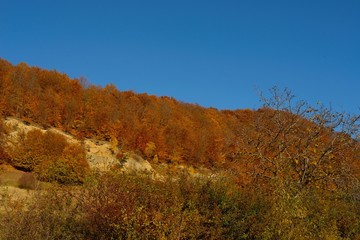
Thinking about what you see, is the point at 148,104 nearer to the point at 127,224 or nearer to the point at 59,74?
the point at 59,74

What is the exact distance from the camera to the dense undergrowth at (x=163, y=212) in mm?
11109

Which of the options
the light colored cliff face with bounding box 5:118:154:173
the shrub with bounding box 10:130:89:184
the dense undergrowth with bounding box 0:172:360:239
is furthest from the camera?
the light colored cliff face with bounding box 5:118:154:173

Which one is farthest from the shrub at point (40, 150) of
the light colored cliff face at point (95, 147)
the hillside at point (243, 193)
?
the hillside at point (243, 193)

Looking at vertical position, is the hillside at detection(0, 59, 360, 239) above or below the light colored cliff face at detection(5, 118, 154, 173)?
below

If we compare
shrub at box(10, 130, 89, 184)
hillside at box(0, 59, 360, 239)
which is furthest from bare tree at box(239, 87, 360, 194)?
shrub at box(10, 130, 89, 184)

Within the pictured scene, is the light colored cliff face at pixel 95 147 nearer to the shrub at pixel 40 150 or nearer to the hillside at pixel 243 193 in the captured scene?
the shrub at pixel 40 150

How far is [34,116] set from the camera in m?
59.0

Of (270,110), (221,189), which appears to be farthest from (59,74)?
(221,189)

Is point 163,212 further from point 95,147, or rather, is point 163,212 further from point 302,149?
point 95,147

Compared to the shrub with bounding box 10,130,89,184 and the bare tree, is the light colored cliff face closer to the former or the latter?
the shrub with bounding box 10,130,89,184

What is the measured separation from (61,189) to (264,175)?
901 cm

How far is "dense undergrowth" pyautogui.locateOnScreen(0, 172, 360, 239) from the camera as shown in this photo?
36.4 ft

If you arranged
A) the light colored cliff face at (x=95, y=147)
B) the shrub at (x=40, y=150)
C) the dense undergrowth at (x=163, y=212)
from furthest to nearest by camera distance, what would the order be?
1. the light colored cliff face at (x=95, y=147)
2. the shrub at (x=40, y=150)
3. the dense undergrowth at (x=163, y=212)

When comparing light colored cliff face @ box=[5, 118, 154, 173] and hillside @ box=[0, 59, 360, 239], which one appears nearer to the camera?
hillside @ box=[0, 59, 360, 239]
